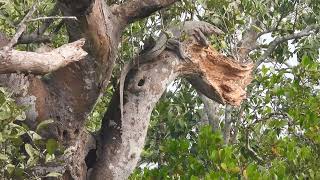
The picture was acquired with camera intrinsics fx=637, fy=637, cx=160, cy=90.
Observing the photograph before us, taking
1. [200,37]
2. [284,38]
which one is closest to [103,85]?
[200,37]

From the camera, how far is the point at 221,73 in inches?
179

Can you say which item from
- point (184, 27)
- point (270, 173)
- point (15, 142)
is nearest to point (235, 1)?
point (184, 27)

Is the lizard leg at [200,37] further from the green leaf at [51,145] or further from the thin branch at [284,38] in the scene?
the thin branch at [284,38]

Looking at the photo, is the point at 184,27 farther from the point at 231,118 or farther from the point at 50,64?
the point at 231,118

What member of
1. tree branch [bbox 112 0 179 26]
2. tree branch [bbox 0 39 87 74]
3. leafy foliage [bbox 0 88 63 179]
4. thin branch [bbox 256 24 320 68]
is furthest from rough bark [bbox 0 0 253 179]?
thin branch [bbox 256 24 320 68]

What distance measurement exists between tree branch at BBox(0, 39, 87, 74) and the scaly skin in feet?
3.68

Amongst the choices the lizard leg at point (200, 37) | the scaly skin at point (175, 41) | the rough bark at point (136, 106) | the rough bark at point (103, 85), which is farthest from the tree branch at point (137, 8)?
the lizard leg at point (200, 37)

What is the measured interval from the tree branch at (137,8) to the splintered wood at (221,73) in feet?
2.32

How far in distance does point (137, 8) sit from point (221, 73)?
3.53 ft

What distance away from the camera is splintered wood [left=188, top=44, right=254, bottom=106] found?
439cm

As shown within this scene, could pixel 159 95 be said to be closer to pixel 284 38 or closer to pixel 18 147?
pixel 18 147

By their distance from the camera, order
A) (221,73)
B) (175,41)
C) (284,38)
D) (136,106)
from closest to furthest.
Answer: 1. (136,106)
2. (175,41)
3. (221,73)
4. (284,38)

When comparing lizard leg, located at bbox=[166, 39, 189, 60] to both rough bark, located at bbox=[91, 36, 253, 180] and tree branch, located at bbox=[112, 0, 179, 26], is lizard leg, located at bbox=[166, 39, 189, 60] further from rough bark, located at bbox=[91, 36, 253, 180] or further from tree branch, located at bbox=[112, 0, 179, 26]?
tree branch, located at bbox=[112, 0, 179, 26]

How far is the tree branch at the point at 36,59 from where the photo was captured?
2518 mm
